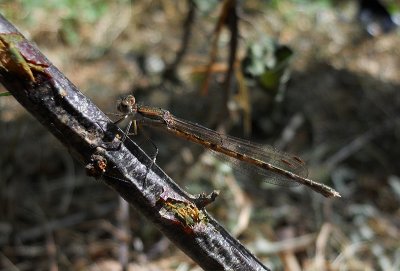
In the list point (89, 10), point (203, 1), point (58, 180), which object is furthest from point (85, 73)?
point (203, 1)

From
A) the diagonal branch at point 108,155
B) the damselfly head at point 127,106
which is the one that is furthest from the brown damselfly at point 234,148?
the diagonal branch at point 108,155

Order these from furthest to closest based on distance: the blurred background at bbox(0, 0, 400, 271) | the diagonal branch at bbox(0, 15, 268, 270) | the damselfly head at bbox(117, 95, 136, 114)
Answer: the blurred background at bbox(0, 0, 400, 271) < the damselfly head at bbox(117, 95, 136, 114) < the diagonal branch at bbox(0, 15, 268, 270)

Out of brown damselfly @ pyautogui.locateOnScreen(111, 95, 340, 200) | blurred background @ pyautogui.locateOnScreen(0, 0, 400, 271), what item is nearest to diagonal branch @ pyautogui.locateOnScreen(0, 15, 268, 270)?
brown damselfly @ pyautogui.locateOnScreen(111, 95, 340, 200)

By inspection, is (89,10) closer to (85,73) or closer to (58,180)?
(85,73)

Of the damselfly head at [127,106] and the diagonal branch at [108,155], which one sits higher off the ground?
the damselfly head at [127,106]

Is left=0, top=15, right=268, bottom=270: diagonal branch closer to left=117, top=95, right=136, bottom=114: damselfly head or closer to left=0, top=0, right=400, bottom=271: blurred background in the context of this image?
left=117, top=95, right=136, bottom=114: damselfly head

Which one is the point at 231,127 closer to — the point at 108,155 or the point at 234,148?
the point at 234,148

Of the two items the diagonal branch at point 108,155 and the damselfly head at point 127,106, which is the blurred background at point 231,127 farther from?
the diagonal branch at point 108,155
